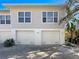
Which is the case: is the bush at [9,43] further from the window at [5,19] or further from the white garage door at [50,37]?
the window at [5,19]

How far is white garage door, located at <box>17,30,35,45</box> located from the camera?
2517 cm

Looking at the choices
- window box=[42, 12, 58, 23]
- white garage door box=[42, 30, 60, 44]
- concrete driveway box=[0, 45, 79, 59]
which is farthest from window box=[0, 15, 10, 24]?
concrete driveway box=[0, 45, 79, 59]

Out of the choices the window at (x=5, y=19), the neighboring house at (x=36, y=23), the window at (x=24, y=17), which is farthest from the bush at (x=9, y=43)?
the window at (x=5, y=19)

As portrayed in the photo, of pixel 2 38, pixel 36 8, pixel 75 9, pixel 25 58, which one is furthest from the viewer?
pixel 2 38

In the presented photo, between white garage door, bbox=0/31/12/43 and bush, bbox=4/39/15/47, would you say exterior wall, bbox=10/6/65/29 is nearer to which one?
bush, bbox=4/39/15/47

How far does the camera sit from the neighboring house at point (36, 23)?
24688 mm

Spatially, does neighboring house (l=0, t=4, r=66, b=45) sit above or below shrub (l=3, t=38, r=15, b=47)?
above

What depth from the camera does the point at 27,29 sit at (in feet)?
82.1

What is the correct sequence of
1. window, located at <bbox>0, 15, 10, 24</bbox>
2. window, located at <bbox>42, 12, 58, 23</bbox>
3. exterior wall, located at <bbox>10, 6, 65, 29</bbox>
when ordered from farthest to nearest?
window, located at <bbox>0, 15, 10, 24</bbox>, window, located at <bbox>42, 12, 58, 23</bbox>, exterior wall, located at <bbox>10, 6, 65, 29</bbox>

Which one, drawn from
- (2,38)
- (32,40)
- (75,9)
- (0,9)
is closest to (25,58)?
(75,9)

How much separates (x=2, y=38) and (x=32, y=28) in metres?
5.31

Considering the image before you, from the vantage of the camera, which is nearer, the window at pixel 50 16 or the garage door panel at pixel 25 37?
the window at pixel 50 16

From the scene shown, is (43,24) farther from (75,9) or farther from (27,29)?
(75,9)

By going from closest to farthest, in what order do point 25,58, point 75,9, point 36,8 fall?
1. point 25,58
2. point 75,9
3. point 36,8
